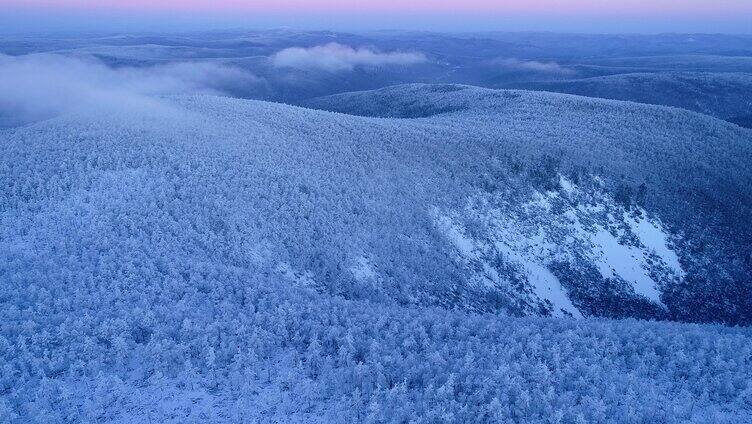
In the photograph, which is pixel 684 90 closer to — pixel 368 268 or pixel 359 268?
pixel 368 268

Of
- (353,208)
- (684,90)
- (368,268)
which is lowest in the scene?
(368,268)

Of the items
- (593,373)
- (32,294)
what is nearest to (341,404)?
(593,373)

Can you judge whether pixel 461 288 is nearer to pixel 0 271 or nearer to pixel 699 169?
pixel 0 271

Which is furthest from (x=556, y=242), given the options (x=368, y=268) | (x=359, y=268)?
(x=359, y=268)

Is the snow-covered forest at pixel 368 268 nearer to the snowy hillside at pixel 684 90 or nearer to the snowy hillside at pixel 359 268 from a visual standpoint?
the snowy hillside at pixel 359 268

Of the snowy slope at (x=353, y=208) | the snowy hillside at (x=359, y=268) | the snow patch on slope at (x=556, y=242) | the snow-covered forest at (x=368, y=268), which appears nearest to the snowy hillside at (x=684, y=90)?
the snow-covered forest at (x=368, y=268)

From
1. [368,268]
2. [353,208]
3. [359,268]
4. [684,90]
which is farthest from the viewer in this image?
[684,90]

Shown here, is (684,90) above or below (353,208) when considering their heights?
above

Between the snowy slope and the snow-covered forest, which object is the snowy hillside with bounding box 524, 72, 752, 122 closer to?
the snow-covered forest
